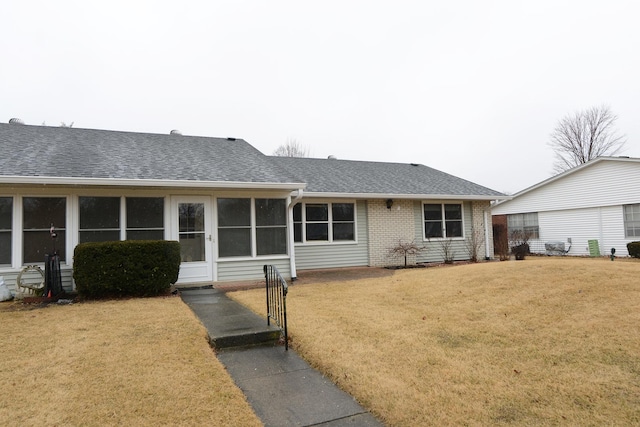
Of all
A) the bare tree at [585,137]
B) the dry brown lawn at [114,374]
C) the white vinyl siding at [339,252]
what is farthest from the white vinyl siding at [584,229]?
the bare tree at [585,137]

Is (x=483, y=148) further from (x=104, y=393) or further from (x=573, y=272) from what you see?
(x=104, y=393)

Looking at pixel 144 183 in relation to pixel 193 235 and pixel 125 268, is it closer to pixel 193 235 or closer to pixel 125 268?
pixel 193 235

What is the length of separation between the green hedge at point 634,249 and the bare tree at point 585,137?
22.7 metres

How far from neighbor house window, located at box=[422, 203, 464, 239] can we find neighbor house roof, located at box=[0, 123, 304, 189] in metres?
6.09

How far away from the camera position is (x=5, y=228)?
7934mm

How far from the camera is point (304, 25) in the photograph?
40.8ft

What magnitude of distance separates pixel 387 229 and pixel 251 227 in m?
5.33

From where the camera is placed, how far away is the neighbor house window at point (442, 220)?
13.8 meters

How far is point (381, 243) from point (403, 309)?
22.0ft

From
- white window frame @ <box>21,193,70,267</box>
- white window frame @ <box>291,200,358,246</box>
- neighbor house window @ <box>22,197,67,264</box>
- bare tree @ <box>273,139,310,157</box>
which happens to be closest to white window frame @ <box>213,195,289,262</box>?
white window frame @ <box>291,200,358,246</box>

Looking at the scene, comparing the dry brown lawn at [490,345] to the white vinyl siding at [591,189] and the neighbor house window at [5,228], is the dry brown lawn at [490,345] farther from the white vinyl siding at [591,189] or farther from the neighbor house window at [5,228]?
the white vinyl siding at [591,189]

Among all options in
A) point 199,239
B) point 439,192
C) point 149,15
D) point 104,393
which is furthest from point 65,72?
point 104,393

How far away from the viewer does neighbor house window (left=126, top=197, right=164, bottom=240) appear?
28.6 feet

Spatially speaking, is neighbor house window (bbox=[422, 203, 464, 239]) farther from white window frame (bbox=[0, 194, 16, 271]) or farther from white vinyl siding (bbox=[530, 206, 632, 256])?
white window frame (bbox=[0, 194, 16, 271])
